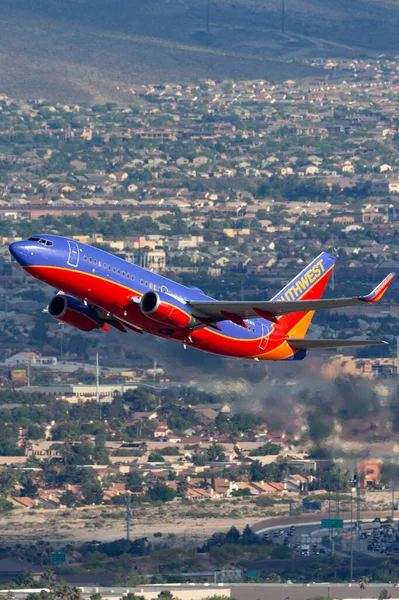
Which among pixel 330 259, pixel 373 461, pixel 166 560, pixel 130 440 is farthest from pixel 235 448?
pixel 330 259

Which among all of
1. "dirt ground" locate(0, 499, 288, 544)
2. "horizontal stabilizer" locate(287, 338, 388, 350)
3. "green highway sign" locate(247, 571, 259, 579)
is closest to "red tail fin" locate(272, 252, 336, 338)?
"horizontal stabilizer" locate(287, 338, 388, 350)

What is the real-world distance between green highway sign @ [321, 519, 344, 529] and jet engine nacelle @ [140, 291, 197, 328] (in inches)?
2394

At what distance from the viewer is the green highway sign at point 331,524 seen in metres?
131

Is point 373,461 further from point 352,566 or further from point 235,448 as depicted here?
point 235,448

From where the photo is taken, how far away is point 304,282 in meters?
A: 82.6

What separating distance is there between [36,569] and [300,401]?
22736 mm

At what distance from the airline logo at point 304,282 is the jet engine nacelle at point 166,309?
11018 mm

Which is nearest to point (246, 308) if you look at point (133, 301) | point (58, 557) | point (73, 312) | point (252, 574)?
point (133, 301)

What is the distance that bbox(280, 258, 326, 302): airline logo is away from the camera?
269 feet

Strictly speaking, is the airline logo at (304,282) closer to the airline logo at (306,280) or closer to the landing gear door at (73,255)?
the airline logo at (306,280)

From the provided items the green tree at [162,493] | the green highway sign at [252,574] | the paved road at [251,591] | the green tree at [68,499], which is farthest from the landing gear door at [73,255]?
the green tree at [162,493]

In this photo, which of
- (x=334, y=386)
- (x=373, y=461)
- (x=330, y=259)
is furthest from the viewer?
(x=373, y=461)

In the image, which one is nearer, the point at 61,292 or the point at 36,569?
the point at 61,292

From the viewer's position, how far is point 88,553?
123438 millimetres
